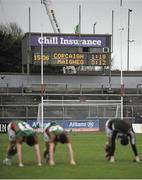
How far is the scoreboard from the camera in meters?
53.5

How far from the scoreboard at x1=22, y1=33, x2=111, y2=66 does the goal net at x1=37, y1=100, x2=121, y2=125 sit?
11.4ft

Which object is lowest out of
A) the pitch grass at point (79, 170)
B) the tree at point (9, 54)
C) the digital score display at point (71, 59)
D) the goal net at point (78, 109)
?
the pitch grass at point (79, 170)

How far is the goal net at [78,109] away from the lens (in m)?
51.3

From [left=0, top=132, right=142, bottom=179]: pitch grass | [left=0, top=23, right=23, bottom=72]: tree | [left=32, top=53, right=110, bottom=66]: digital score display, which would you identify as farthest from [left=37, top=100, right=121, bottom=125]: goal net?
[left=0, top=132, right=142, bottom=179]: pitch grass

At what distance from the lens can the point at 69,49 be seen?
177 feet

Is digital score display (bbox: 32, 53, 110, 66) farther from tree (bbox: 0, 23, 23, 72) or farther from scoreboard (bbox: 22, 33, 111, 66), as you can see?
tree (bbox: 0, 23, 23, 72)

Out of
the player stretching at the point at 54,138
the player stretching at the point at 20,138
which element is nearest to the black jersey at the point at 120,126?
the player stretching at the point at 54,138

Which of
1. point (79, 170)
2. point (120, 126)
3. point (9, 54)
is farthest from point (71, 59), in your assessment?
point (79, 170)

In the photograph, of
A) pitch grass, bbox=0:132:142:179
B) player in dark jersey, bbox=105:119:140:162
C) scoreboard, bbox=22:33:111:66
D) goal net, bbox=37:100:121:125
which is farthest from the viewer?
scoreboard, bbox=22:33:111:66

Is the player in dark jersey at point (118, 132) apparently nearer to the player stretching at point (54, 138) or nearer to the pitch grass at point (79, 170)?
the pitch grass at point (79, 170)

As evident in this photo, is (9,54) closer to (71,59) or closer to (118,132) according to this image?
(71,59)

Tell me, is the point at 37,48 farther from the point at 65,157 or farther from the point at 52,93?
the point at 65,157

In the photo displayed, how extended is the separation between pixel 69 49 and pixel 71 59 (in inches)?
43.4

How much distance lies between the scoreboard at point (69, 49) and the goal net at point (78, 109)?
11.4ft
